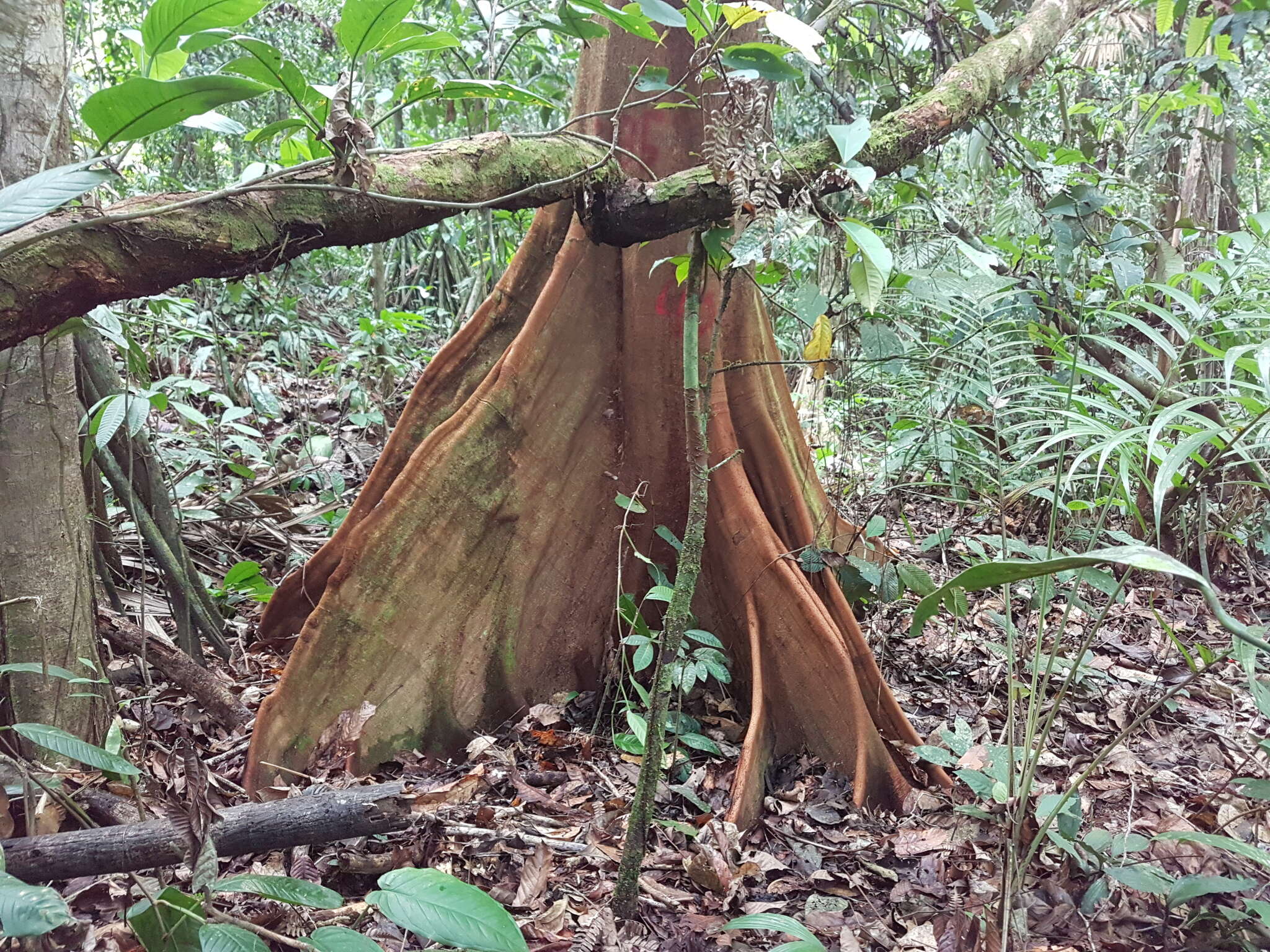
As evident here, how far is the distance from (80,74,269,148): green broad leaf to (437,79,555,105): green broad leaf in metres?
0.44

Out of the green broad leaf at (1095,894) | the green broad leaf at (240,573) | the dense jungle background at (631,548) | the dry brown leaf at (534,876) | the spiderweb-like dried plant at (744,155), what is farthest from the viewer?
the green broad leaf at (240,573)

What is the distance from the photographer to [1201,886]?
1.75 meters

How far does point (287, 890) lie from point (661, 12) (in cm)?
182

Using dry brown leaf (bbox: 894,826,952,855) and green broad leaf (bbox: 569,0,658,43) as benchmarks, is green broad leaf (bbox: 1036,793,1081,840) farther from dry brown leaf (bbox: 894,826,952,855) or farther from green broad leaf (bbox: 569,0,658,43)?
green broad leaf (bbox: 569,0,658,43)

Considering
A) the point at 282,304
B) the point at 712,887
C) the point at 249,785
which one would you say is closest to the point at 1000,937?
the point at 712,887

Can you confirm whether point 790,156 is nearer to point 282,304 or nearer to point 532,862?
point 532,862

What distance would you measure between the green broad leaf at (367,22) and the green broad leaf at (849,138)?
849 millimetres

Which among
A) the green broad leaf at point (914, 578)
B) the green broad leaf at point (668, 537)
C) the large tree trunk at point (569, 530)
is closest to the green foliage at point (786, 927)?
the large tree trunk at point (569, 530)

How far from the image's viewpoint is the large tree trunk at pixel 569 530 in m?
2.63

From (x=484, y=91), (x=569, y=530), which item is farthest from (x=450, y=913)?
(x=569, y=530)

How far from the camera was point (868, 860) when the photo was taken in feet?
7.35

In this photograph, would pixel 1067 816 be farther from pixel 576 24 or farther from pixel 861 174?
pixel 576 24

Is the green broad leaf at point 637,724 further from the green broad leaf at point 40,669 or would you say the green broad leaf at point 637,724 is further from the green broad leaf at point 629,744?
the green broad leaf at point 40,669

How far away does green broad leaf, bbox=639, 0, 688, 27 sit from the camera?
1.70 metres
